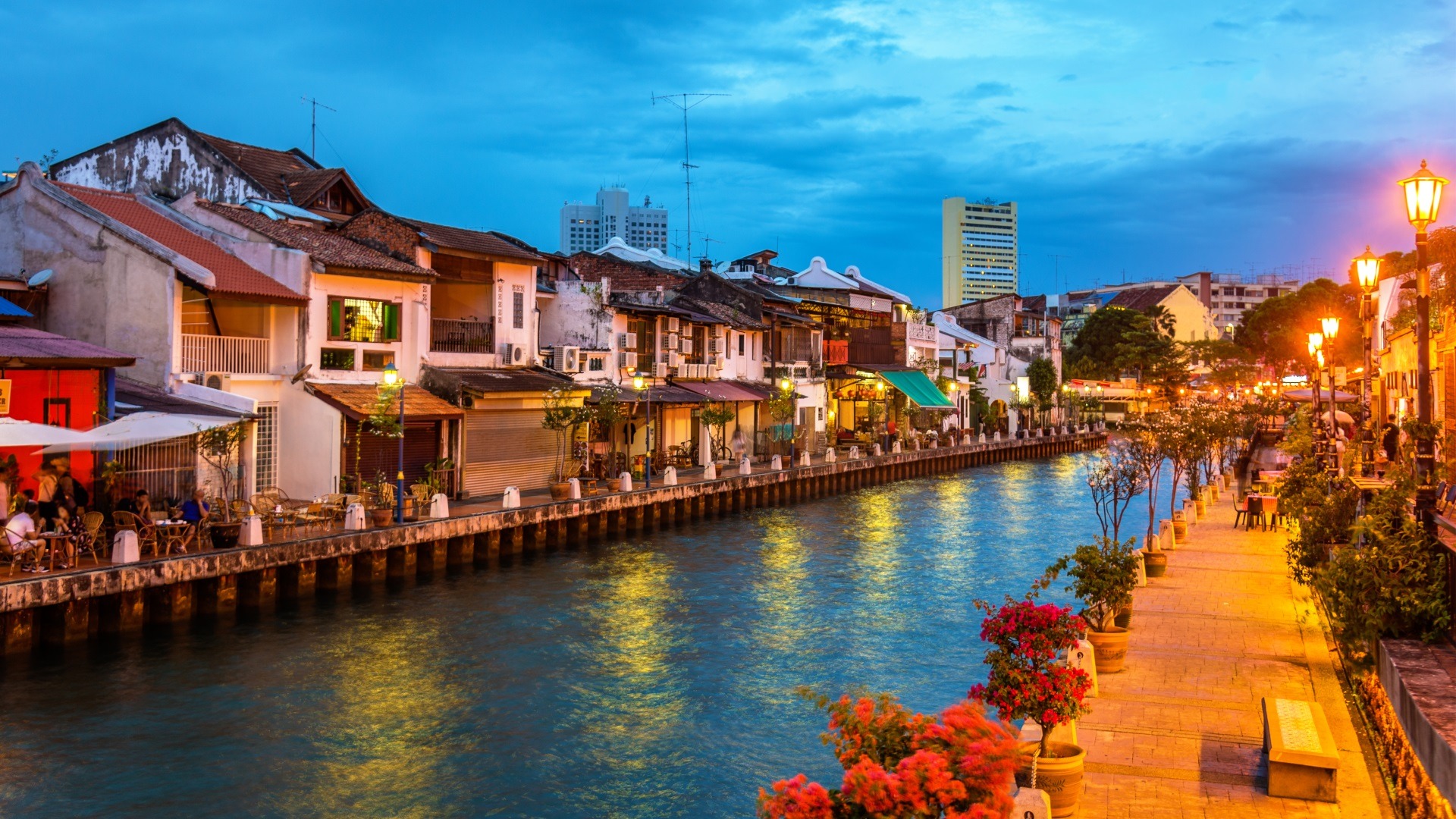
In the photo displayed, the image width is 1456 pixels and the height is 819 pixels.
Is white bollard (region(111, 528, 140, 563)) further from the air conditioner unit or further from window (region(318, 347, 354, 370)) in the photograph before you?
the air conditioner unit

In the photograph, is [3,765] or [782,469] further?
[782,469]

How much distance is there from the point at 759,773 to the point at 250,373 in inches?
712

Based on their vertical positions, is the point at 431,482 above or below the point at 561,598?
above

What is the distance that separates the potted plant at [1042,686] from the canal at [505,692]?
13.2 feet

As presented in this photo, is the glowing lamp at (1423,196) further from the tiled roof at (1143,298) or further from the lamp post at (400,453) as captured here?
the tiled roof at (1143,298)

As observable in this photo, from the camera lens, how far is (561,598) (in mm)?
23250

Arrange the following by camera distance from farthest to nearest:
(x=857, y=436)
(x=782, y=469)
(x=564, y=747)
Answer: (x=857, y=436)
(x=782, y=469)
(x=564, y=747)

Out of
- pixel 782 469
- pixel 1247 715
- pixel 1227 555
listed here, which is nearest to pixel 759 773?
pixel 1247 715

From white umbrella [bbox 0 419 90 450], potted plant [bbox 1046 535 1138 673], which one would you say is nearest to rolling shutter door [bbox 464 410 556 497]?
white umbrella [bbox 0 419 90 450]

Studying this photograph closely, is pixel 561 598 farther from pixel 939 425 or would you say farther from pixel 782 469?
pixel 939 425

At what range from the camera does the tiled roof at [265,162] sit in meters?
35.2

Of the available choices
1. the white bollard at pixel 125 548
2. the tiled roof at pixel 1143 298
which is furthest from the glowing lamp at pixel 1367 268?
the tiled roof at pixel 1143 298

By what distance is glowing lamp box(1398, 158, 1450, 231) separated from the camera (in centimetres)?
1142

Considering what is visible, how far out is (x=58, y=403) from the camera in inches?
825
